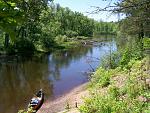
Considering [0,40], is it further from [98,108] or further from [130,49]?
[98,108]

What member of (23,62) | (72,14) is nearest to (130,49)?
(23,62)

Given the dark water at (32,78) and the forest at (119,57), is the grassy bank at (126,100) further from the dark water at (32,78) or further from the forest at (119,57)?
the dark water at (32,78)

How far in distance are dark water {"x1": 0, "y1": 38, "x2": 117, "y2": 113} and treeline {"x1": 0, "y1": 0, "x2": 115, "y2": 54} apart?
4.51 metres

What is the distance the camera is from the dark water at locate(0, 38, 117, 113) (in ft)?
91.3

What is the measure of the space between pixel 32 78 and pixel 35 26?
3521 cm

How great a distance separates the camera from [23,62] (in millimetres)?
50719

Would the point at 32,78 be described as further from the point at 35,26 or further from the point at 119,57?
the point at 35,26

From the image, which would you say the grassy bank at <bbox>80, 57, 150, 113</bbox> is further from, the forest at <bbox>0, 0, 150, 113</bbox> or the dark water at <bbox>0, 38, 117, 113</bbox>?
the dark water at <bbox>0, 38, 117, 113</bbox>

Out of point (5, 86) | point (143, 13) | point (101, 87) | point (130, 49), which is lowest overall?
point (5, 86)

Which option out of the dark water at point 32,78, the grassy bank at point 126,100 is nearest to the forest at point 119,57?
the grassy bank at point 126,100

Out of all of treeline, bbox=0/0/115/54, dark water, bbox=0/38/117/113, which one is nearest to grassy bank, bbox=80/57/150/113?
treeline, bbox=0/0/115/54

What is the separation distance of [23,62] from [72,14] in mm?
90428

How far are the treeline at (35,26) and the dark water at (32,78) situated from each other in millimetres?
4509

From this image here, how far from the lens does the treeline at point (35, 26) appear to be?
3248mm
